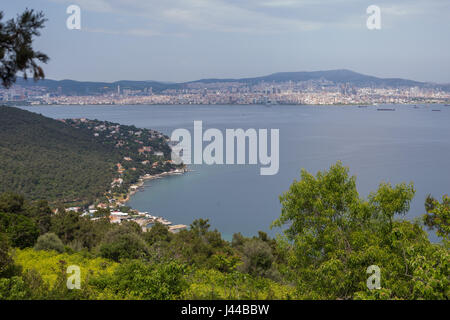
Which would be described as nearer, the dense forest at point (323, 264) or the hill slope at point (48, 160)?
the dense forest at point (323, 264)

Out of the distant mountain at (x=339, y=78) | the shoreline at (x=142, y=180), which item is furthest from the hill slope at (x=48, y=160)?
the distant mountain at (x=339, y=78)

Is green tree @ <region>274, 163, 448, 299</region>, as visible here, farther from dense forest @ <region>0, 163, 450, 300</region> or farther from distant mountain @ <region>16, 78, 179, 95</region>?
distant mountain @ <region>16, 78, 179, 95</region>

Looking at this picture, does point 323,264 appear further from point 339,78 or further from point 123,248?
point 339,78

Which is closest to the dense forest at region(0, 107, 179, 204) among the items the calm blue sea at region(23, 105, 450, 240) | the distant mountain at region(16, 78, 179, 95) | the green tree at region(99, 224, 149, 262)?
the calm blue sea at region(23, 105, 450, 240)

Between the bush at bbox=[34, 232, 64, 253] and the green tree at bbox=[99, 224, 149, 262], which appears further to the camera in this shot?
the bush at bbox=[34, 232, 64, 253]

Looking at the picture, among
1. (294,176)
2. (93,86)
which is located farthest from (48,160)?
(93,86)

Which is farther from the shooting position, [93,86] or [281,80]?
[281,80]

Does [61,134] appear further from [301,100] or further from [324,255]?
[301,100]

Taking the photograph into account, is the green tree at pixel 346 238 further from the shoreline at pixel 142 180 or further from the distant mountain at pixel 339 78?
the distant mountain at pixel 339 78
